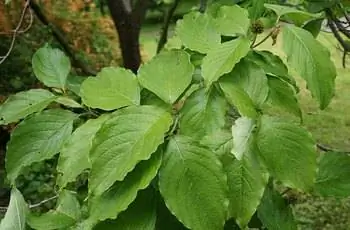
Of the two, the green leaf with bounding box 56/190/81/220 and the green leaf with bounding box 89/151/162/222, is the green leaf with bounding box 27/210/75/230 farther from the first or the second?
the green leaf with bounding box 89/151/162/222

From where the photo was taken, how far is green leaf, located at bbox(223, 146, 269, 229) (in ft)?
2.89

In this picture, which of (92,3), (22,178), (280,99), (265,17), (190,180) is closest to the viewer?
(190,180)

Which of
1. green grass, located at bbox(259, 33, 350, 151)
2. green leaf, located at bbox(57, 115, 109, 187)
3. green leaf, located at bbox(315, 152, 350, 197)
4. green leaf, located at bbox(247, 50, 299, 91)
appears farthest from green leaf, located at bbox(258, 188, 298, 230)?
green grass, located at bbox(259, 33, 350, 151)

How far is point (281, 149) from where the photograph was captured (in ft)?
2.88

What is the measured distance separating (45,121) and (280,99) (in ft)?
1.35

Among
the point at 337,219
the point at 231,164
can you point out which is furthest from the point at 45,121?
the point at 337,219

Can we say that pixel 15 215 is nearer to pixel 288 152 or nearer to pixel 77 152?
pixel 77 152

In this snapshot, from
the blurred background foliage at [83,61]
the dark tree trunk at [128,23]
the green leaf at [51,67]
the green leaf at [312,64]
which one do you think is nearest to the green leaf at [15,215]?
the green leaf at [51,67]

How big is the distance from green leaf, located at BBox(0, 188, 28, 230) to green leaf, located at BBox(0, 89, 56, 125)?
14cm

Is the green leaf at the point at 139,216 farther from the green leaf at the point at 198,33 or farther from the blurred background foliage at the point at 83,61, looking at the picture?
the blurred background foliage at the point at 83,61

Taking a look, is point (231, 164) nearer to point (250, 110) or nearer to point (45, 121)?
point (250, 110)

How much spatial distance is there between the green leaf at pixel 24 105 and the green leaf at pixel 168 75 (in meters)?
0.23

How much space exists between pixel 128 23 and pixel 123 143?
4.26m

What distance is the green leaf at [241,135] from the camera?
871mm
